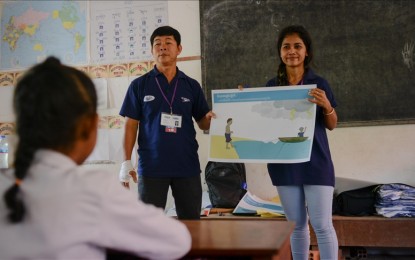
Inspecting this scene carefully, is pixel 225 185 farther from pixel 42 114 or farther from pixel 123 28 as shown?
pixel 42 114

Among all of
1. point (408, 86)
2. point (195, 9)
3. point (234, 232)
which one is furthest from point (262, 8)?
point (234, 232)

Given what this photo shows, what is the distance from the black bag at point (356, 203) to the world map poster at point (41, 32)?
2651 mm

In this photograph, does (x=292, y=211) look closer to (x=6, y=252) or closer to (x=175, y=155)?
(x=175, y=155)

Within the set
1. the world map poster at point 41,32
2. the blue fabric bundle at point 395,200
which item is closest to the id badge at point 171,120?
the blue fabric bundle at point 395,200

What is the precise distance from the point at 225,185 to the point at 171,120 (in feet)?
4.00

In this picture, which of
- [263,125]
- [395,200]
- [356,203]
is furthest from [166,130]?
[395,200]

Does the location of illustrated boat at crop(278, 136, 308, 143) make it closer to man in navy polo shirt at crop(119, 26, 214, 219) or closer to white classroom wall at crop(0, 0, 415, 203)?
man in navy polo shirt at crop(119, 26, 214, 219)

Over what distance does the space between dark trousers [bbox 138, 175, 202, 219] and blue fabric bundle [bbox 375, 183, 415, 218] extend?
1.46 metres

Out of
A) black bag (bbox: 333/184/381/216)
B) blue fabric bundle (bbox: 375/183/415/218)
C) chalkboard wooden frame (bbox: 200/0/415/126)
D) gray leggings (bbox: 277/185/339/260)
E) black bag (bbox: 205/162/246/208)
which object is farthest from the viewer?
black bag (bbox: 205/162/246/208)

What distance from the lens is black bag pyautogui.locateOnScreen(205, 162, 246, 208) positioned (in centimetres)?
333

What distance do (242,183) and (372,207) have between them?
39.1 inches

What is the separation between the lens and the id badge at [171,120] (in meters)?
2.29

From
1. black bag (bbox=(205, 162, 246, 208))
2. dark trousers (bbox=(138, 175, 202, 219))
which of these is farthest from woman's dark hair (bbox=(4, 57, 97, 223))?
black bag (bbox=(205, 162, 246, 208))

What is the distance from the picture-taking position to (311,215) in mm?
2088
